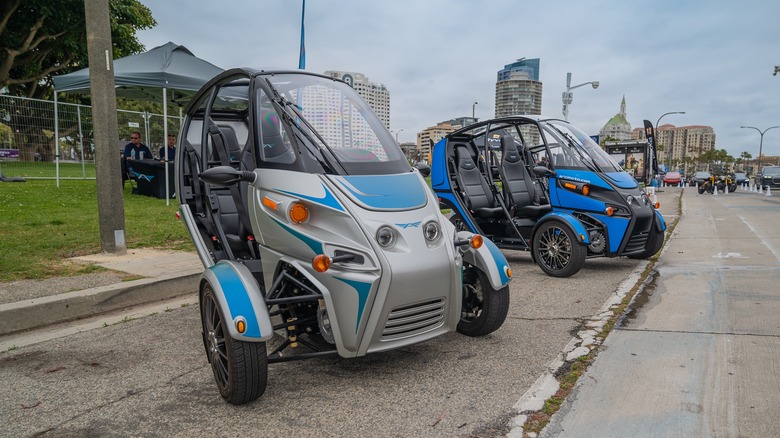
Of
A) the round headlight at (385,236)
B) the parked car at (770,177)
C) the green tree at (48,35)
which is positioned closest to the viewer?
the round headlight at (385,236)

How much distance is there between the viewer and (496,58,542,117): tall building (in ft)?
148

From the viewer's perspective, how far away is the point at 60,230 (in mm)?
7727

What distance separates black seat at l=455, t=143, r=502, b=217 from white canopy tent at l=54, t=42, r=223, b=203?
616 centimetres

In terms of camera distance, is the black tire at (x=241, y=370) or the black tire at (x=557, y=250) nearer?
the black tire at (x=241, y=370)

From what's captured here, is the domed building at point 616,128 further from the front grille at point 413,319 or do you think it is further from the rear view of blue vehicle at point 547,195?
the front grille at point 413,319

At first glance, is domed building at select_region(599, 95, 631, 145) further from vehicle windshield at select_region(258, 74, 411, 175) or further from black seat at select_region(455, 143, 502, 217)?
vehicle windshield at select_region(258, 74, 411, 175)

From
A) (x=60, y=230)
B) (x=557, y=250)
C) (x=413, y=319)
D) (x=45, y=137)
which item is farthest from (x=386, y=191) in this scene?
(x=45, y=137)

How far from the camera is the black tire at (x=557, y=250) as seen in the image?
634cm

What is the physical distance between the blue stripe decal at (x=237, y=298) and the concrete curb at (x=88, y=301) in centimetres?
222

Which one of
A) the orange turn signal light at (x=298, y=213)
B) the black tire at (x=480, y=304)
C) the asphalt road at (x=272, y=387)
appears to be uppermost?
the orange turn signal light at (x=298, y=213)

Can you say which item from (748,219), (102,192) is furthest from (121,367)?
(748,219)

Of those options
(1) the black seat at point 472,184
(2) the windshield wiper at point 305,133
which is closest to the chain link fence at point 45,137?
(1) the black seat at point 472,184

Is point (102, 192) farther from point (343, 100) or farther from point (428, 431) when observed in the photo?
point (428, 431)

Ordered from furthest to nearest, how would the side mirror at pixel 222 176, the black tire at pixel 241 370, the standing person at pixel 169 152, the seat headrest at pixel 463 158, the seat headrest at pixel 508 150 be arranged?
the standing person at pixel 169 152, the seat headrest at pixel 463 158, the seat headrest at pixel 508 150, the side mirror at pixel 222 176, the black tire at pixel 241 370
